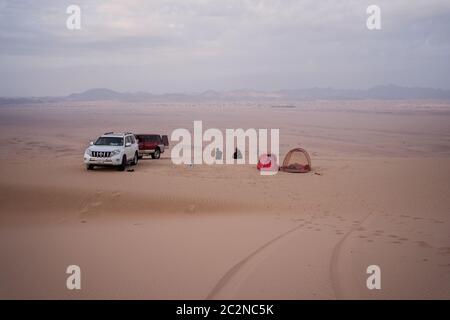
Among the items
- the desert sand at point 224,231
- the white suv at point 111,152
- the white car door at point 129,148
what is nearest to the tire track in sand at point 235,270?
the desert sand at point 224,231

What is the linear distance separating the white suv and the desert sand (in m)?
0.46

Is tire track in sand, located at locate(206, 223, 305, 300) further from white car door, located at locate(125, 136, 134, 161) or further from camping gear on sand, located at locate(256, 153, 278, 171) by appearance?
white car door, located at locate(125, 136, 134, 161)

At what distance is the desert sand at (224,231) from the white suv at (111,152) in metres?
0.46

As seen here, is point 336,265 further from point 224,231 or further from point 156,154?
point 156,154

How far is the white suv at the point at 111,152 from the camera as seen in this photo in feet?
60.8

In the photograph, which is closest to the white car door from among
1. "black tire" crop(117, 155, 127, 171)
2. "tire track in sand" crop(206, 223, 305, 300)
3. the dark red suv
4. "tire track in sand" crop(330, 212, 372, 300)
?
"black tire" crop(117, 155, 127, 171)

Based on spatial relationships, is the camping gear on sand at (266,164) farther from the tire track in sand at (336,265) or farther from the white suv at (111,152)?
the tire track in sand at (336,265)

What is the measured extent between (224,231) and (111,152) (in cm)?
971

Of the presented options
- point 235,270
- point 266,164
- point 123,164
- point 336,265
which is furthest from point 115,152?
point 336,265

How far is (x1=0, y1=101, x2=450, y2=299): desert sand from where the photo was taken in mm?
6891

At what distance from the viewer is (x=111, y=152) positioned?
18688 millimetres

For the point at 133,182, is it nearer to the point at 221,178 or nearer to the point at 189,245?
the point at 221,178
